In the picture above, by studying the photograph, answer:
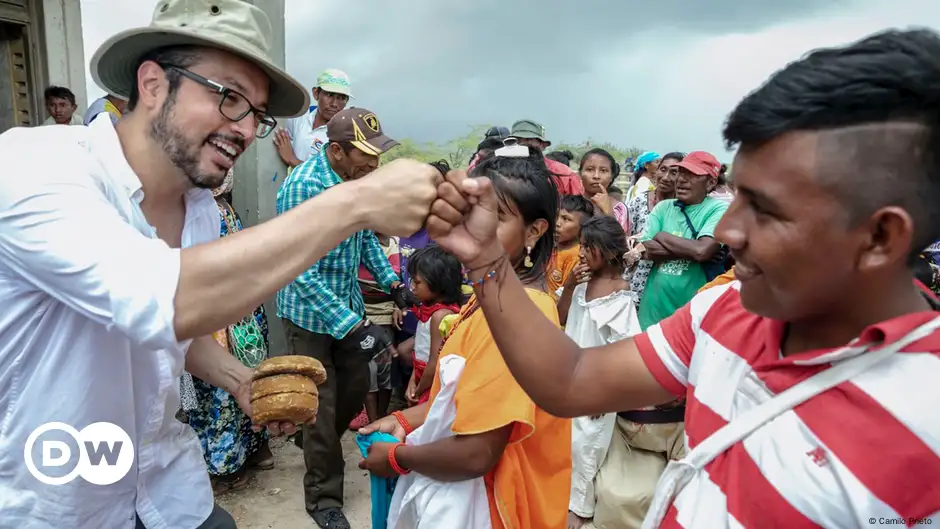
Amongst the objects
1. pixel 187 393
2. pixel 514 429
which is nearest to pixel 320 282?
pixel 187 393

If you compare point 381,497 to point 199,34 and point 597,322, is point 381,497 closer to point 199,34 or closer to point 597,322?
point 199,34

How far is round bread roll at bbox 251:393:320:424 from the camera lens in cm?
185

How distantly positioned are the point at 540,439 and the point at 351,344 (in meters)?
2.34

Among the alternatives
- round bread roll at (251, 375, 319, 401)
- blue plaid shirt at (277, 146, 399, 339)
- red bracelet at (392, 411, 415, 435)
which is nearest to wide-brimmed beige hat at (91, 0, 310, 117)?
round bread roll at (251, 375, 319, 401)

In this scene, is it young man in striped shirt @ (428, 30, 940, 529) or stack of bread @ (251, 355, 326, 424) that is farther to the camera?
stack of bread @ (251, 355, 326, 424)

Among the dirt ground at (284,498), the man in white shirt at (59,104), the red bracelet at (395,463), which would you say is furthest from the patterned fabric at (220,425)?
the man in white shirt at (59,104)

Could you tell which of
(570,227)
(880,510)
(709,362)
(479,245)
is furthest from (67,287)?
(570,227)

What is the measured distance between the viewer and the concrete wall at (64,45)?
6.62 m

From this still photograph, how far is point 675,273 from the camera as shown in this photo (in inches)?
173

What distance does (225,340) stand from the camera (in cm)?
379

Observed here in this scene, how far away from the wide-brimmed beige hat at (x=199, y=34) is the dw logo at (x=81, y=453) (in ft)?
3.63

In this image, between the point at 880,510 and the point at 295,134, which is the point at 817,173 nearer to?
the point at 880,510

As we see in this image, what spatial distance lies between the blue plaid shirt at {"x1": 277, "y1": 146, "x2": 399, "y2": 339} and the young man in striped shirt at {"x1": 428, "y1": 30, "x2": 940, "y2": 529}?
2.95 meters

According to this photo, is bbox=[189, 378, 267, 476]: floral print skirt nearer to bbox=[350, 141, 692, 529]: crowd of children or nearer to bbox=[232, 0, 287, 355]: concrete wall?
bbox=[232, 0, 287, 355]: concrete wall
